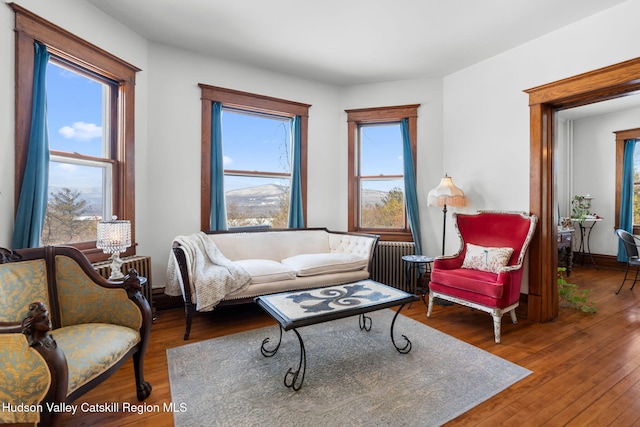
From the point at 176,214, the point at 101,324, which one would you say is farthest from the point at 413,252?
the point at 101,324

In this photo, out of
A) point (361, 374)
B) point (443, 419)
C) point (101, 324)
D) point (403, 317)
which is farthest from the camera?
point (403, 317)

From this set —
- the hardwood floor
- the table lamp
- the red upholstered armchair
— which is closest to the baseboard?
the hardwood floor

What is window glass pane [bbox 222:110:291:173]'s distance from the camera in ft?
13.0

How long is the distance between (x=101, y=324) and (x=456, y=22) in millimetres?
3892

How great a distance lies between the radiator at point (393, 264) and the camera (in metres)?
4.07

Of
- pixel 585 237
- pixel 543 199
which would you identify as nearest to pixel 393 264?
pixel 543 199

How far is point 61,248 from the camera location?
1.82m

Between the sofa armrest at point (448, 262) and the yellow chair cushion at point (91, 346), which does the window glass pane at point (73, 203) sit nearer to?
the yellow chair cushion at point (91, 346)

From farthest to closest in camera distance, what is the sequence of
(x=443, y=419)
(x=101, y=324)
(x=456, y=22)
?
(x=456, y=22) < (x=101, y=324) < (x=443, y=419)

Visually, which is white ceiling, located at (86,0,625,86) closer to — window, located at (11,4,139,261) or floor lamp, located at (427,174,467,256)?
window, located at (11,4,139,261)

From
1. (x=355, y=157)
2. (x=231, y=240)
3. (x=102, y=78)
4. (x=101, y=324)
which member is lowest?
(x=101, y=324)

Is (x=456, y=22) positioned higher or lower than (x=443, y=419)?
higher

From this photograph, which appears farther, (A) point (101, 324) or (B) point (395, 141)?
(B) point (395, 141)

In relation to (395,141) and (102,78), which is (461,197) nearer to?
(395,141)
